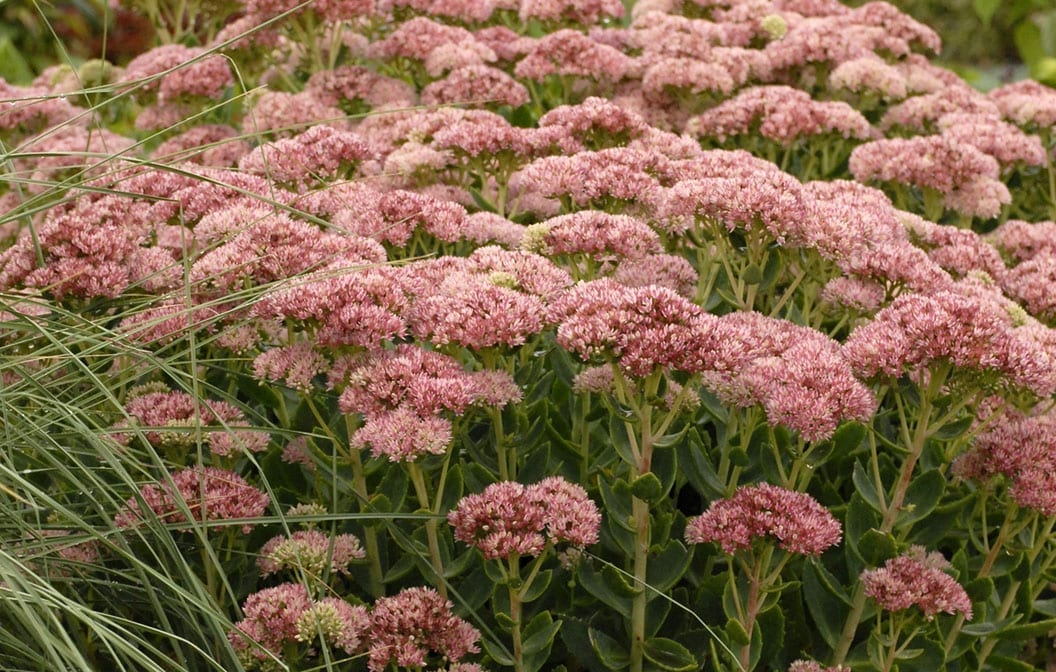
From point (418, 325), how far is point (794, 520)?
0.78 metres

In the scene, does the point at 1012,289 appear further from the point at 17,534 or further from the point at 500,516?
the point at 17,534

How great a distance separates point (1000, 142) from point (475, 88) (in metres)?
1.60

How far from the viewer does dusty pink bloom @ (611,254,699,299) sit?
8.56ft

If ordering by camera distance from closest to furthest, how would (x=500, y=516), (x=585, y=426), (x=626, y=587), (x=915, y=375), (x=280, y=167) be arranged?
(x=500, y=516)
(x=626, y=587)
(x=915, y=375)
(x=585, y=426)
(x=280, y=167)

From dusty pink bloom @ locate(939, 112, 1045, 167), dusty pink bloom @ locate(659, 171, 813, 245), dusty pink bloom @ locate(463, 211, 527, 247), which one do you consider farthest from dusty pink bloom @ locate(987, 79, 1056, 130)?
dusty pink bloom @ locate(463, 211, 527, 247)

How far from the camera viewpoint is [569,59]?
381 cm

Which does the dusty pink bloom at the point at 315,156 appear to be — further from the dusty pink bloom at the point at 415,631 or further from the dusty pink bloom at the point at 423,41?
the dusty pink bloom at the point at 415,631

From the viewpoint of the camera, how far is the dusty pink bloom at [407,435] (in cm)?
208

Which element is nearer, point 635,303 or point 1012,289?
point 635,303

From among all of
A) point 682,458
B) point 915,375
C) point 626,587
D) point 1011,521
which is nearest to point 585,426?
point 682,458

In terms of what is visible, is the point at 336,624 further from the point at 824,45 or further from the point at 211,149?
→ the point at 824,45

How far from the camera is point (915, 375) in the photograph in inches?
95.0

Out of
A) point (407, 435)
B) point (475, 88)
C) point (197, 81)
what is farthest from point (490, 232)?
point (197, 81)

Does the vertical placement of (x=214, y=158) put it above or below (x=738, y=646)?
above
